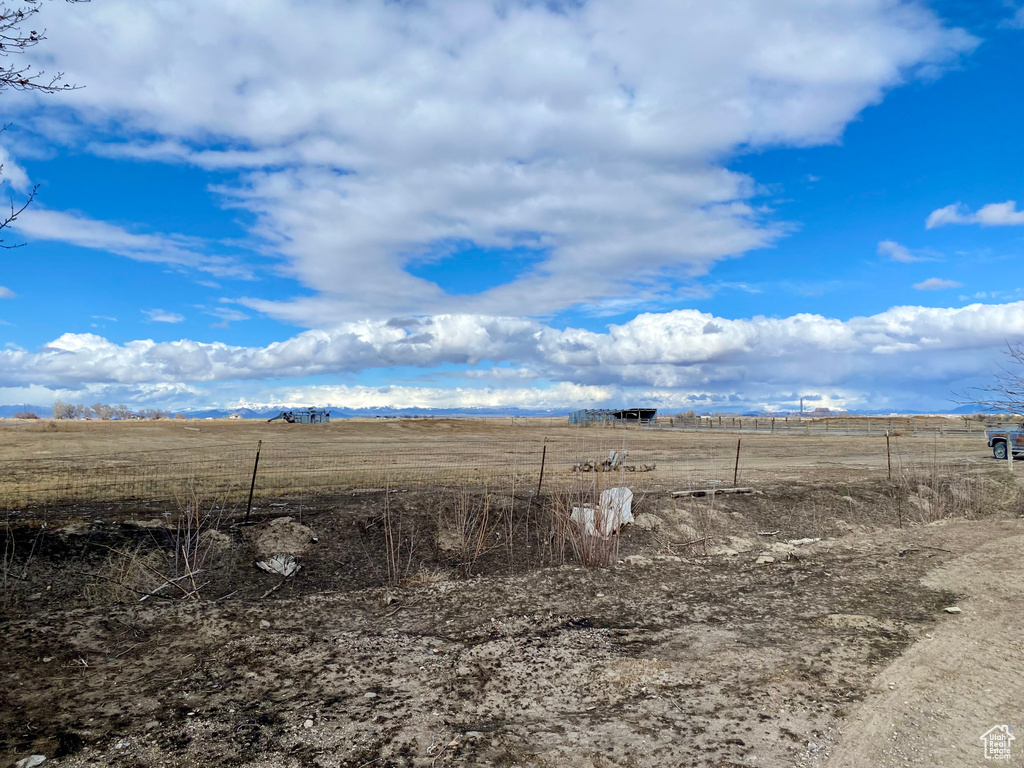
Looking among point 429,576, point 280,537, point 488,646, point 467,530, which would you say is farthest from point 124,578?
point 467,530

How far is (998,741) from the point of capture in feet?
14.3

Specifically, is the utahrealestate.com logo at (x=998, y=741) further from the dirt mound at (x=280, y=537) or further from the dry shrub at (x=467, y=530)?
the dirt mound at (x=280, y=537)

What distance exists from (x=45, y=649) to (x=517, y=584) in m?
4.84

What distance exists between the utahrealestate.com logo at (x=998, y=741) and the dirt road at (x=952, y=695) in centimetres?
4

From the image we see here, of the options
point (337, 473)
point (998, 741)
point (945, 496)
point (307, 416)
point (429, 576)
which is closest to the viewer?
point (998, 741)

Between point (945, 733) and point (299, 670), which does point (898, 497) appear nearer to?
point (945, 733)

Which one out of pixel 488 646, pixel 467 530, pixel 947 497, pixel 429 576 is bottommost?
pixel 947 497

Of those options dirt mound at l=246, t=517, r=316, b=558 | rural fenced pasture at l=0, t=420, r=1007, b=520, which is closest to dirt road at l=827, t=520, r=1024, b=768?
rural fenced pasture at l=0, t=420, r=1007, b=520

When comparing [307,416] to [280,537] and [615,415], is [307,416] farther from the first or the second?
[280,537]

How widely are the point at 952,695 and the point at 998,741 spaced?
0.70 m

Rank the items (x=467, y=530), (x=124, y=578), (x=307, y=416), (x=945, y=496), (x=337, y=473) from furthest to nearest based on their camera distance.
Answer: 1. (x=307, y=416)
2. (x=337, y=473)
3. (x=945, y=496)
4. (x=467, y=530)
5. (x=124, y=578)

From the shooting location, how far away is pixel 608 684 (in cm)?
535

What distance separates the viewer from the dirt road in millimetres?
4219

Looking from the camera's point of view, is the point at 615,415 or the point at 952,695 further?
the point at 615,415
